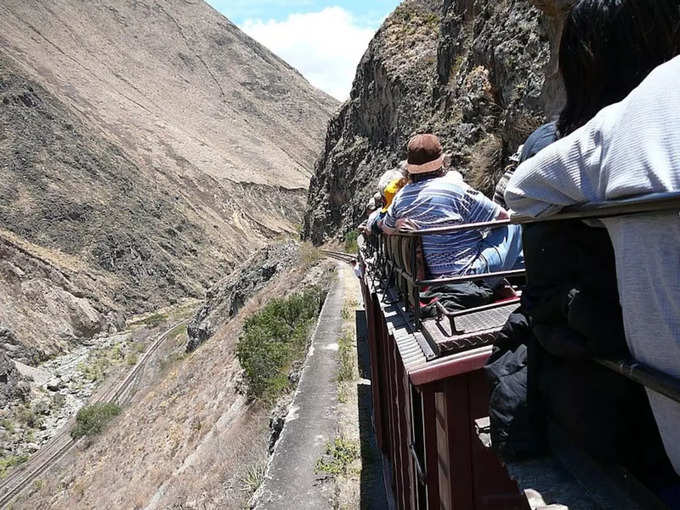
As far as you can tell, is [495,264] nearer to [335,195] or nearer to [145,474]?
[145,474]

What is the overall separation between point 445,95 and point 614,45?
20921mm

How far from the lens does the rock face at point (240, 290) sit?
29.4 metres

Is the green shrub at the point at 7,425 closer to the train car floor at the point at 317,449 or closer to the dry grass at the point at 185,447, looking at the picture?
the dry grass at the point at 185,447

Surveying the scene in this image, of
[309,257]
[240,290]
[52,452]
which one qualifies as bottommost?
[52,452]

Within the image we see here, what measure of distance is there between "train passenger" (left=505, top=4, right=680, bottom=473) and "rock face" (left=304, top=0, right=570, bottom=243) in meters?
8.54

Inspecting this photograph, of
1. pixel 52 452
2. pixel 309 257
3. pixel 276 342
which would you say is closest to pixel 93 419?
pixel 52 452

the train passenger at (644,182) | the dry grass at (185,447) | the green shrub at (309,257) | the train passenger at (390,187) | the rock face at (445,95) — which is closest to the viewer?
the train passenger at (644,182)

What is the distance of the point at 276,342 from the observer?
1544cm

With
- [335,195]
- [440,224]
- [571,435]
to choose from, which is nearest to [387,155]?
[335,195]

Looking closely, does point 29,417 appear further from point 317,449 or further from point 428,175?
point 428,175

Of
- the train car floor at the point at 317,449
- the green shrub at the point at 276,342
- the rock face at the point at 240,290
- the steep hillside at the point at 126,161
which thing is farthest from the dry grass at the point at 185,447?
the steep hillside at the point at 126,161

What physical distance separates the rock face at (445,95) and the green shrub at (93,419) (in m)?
15.7

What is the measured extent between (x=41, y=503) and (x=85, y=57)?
81970mm

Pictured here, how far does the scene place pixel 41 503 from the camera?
1977 cm
